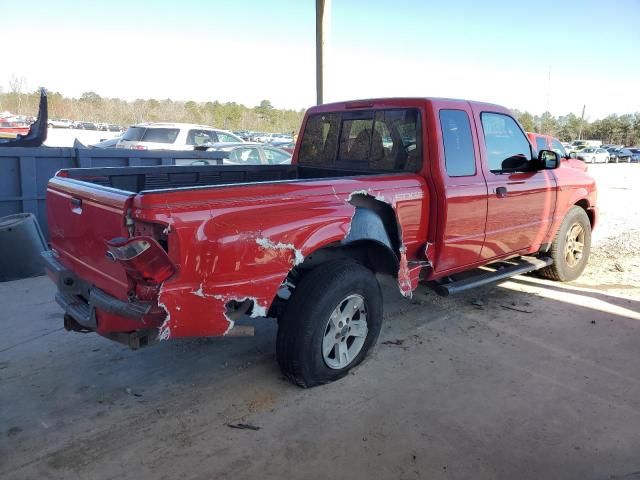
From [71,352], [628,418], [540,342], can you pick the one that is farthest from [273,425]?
[540,342]

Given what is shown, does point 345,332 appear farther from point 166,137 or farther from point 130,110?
point 130,110

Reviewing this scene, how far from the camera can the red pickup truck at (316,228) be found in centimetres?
283

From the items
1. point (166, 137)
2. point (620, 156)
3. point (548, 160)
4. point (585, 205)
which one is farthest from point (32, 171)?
point (620, 156)

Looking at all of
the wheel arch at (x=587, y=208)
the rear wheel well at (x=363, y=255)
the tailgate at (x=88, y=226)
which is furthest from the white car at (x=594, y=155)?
the tailgate at (x=88, y=226)

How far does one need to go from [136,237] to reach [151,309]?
42 centimetres

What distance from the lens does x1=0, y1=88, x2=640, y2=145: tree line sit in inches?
2040

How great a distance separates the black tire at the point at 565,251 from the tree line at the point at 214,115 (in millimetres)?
41292

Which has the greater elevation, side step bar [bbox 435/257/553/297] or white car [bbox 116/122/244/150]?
white car [bbox 116/122/244/150]

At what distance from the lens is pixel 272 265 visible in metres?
3.13

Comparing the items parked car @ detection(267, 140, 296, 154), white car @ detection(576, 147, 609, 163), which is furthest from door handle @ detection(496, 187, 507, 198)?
white car @ detection(576, 147, 609, 163)

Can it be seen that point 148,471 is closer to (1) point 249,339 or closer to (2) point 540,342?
(1) point 249,339

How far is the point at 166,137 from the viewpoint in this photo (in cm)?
1338

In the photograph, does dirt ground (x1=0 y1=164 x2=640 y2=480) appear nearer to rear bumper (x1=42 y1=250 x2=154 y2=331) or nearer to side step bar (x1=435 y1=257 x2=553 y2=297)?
side step bar (x1=435 y1=257 x2=553 y2=297)

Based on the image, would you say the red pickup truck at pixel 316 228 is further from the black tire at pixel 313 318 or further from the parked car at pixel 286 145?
the parked car at pixel 286 145
